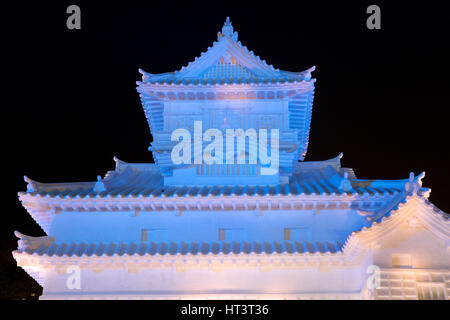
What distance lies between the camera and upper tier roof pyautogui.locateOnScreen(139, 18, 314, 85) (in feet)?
59.1

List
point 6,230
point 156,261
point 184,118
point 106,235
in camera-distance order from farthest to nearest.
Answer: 1. point 6,230
2. point 184,118
3. point 106,235
4. point 156,261

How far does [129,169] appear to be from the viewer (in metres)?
19.1

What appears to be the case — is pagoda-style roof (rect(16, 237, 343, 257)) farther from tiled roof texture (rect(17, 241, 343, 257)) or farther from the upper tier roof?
the upper tier roof

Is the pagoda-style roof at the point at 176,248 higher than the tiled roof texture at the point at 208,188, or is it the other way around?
the tiled roof texture at the point at 208,188

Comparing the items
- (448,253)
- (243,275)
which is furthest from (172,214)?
(448,253)

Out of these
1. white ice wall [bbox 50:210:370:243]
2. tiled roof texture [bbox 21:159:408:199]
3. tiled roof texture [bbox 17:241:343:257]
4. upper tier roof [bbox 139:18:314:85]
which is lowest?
tiled roof texture [bbox 17:241:343:257]

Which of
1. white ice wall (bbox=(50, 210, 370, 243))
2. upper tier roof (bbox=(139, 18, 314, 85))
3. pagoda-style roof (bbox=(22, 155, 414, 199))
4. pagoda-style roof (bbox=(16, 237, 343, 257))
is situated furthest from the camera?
upper tier roof (bbox=(139, 18, 314, 85))

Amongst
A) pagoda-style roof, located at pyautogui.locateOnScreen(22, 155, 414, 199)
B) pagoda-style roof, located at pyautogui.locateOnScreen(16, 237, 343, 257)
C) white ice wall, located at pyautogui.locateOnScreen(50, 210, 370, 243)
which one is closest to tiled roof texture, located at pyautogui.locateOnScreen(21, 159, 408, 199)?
pagoda-style roof, located at pyautogui.locateOnScreen(22, 155, 414, 199)

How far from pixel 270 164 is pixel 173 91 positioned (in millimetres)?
4876

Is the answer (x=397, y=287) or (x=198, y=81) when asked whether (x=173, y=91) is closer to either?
(x=198, y=81)

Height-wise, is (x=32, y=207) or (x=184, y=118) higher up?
(x=184, y=118)

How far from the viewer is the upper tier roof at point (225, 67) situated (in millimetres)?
18000

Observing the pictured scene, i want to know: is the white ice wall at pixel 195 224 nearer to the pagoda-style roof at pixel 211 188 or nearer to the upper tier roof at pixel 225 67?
the pagoda-style roof at pixel 211 188

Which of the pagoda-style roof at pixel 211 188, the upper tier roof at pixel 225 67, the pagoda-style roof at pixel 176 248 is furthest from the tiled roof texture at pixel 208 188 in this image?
the upper tier roof at pixel 225 67
